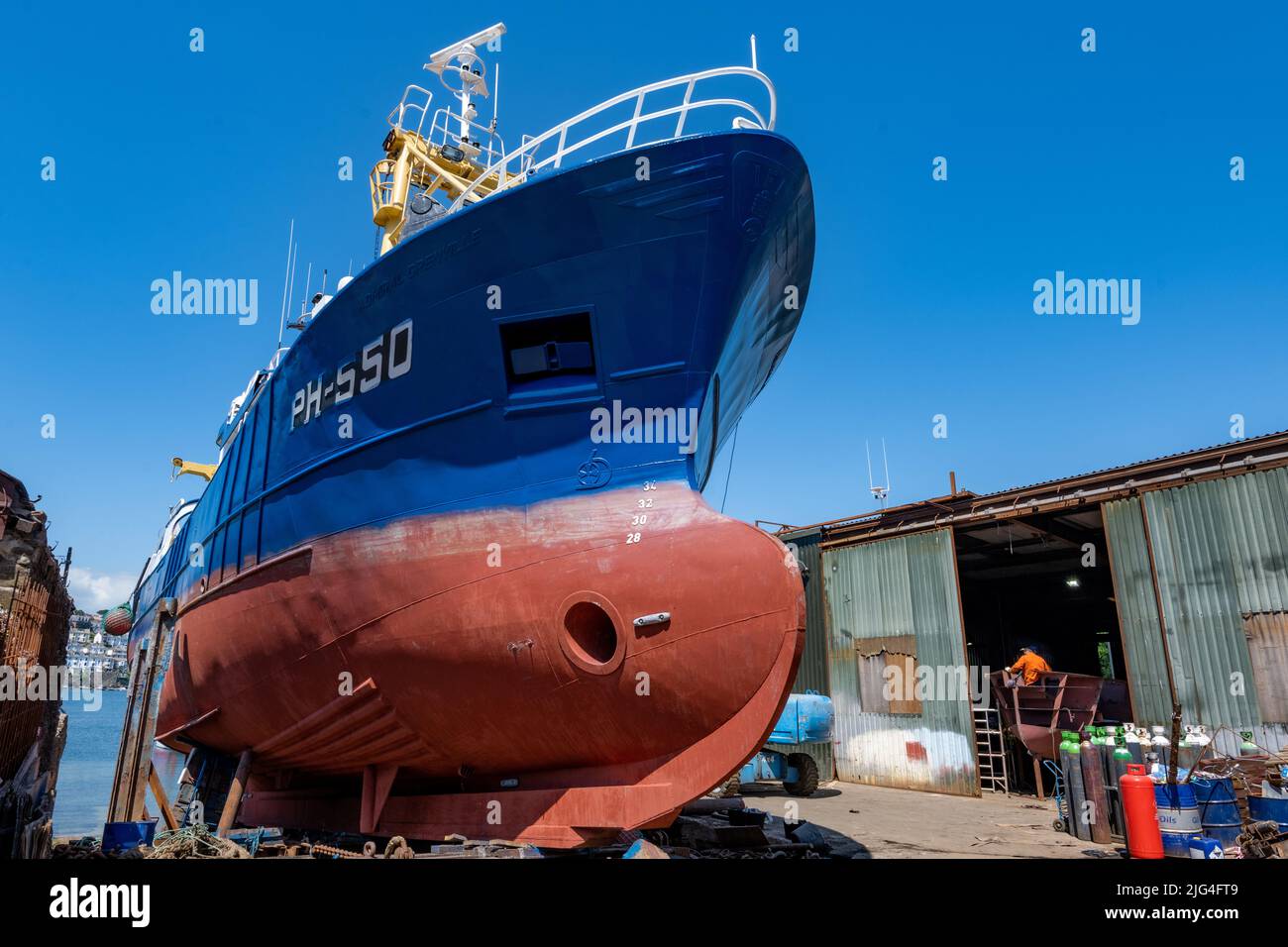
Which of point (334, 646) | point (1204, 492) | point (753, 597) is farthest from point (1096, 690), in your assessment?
point (334, 646)

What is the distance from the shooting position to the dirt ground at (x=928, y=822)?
9.28 m

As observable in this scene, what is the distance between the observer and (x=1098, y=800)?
32.8 feet

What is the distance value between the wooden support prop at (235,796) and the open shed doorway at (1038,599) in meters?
14.7

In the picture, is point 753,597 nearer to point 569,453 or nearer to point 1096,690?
point 569,453

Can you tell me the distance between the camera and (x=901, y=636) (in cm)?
1789

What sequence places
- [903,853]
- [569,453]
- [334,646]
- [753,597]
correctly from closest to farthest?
[753,597]
[569,453]
[334,646]
[903,853]

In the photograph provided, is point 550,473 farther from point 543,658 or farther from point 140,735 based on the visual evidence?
point 140,735

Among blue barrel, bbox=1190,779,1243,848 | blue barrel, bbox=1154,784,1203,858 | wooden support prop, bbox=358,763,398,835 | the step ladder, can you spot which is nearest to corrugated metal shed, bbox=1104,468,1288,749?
the step ladder

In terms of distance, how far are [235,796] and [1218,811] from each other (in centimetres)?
1147

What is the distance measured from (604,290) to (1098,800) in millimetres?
9529

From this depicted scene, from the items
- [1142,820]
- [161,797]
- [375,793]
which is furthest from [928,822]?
[161,797]

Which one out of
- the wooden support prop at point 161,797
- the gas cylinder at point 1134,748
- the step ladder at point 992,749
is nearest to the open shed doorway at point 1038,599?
the step ladder at point 992,749
